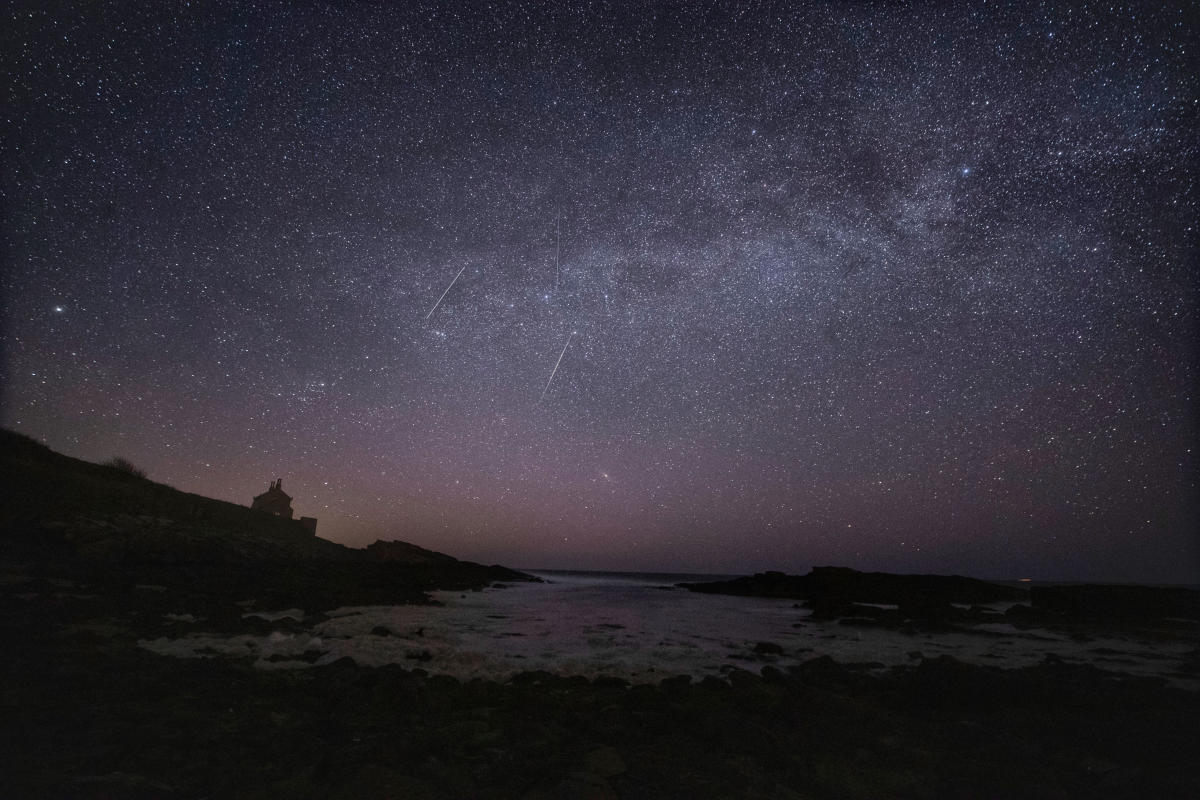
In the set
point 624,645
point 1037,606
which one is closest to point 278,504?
point 624,645

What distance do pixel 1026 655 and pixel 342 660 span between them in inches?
831

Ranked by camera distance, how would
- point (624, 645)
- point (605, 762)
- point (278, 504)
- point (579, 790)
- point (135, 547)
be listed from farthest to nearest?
point (278, 504) → point (135, 547) → point (624, 645) → point (605, 762) → point (579, 790)

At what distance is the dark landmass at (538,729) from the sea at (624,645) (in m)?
1.38

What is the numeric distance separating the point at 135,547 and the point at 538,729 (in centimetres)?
2555

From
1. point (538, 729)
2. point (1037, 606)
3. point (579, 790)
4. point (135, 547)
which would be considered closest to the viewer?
point (579, 790)

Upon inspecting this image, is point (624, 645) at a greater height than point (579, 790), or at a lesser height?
lesser

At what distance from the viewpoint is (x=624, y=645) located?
17.7 metres

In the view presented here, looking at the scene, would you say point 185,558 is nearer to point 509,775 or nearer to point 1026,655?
point 509,775

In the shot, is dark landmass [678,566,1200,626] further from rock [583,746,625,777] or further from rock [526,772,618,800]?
rock [526,772,618,800]

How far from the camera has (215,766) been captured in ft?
18.6

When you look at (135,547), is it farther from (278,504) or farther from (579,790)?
(278,504)

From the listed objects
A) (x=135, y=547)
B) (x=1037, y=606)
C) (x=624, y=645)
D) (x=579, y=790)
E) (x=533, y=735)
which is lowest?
(x=1037, y=606)

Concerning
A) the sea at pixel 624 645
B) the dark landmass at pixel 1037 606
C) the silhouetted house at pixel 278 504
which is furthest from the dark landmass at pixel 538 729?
the silhouetted house at pixel 278 504

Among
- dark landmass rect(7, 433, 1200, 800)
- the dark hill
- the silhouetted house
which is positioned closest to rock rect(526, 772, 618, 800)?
dark landmass rect(7, 433, 1200, 800)
